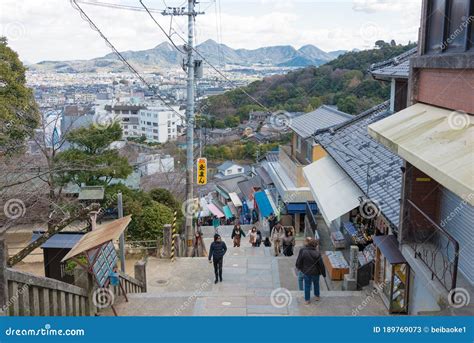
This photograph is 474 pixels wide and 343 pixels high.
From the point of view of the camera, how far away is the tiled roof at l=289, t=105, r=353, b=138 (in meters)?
21.1

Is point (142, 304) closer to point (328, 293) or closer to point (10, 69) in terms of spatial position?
point (328, 293)

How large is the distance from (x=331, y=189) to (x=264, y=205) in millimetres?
13131

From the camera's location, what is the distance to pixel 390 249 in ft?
28.5

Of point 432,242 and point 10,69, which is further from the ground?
point 10,69

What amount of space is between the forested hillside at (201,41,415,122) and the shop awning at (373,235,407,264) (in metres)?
33.5

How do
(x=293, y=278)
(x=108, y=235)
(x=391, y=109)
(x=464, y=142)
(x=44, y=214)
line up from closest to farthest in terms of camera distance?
(x=464, y=142)
(x=108, y=235)
(x=293, y=278)
(x=44, y=214)
(x=391, y=109)

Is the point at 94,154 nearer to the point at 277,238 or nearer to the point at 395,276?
the point at 277,238

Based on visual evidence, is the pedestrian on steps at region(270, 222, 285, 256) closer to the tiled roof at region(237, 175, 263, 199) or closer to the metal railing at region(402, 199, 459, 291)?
the metal railing at region(402, 199, 459, 291)

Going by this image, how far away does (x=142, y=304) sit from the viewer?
385 inches

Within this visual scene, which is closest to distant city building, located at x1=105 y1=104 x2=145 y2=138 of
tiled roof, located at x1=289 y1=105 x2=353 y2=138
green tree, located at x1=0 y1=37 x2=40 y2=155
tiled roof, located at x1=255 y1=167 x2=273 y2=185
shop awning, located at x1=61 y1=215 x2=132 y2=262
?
tiled roof, located at x1=255 y1=167 x2=273 y2=185

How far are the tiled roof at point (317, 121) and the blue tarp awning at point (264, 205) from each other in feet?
17.1

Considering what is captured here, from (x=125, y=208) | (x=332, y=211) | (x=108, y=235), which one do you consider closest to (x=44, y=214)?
(x=125, y=208)

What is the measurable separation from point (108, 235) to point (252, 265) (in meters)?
7.57

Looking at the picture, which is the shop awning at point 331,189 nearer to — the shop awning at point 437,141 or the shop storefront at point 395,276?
the shop storefront at point 395,276
